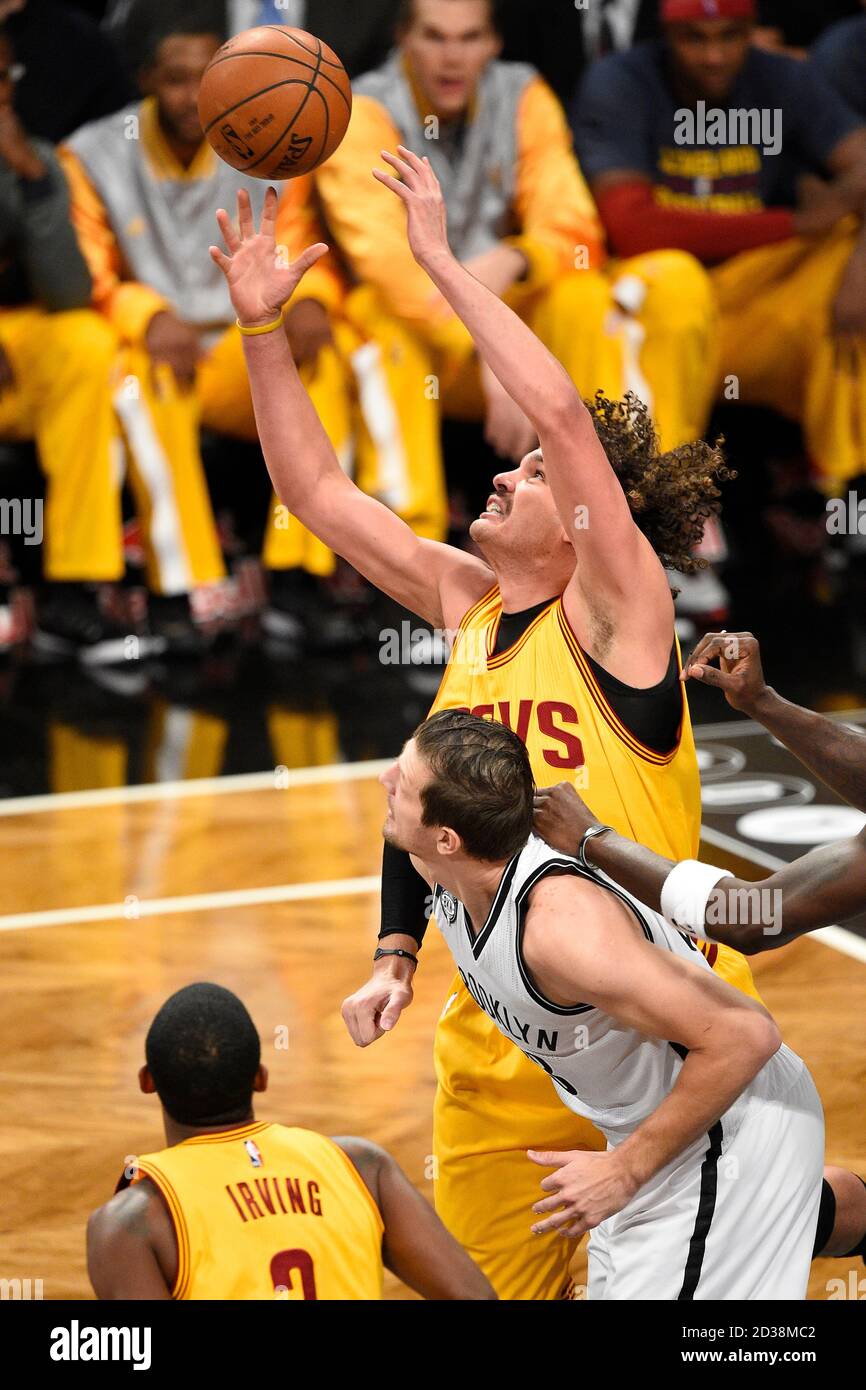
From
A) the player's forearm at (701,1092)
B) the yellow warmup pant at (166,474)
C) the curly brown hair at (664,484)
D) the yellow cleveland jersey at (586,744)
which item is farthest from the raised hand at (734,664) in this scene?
the yellow warmup pant at (166,474)

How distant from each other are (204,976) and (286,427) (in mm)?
2163

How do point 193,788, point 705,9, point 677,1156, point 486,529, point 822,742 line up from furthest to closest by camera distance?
point 705,9 < point 193,788 < point 486,529 < point 822,742 < point 677,1156

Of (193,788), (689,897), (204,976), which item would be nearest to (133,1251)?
(689,897)

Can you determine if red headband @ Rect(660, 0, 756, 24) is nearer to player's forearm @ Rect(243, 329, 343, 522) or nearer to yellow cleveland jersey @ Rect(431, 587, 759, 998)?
player's forearm @ Rect(243, 329, 343, 522)

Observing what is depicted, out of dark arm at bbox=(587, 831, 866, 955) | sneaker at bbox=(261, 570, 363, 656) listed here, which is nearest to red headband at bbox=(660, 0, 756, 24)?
sneaker at bbox=(261, 570, 363, 656)

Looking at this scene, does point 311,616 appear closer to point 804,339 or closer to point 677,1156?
point 804,339

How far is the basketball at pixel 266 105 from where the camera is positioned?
402 cm

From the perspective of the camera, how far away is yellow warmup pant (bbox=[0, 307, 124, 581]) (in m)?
8.50

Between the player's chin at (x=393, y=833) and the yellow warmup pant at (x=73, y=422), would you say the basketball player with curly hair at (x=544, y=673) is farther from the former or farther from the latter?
the yellow warmup pant at (x=73, y=422)

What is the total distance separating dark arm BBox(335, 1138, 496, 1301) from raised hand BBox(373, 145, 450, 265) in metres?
1.44

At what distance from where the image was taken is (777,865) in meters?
5.70

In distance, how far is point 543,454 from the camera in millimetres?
2984

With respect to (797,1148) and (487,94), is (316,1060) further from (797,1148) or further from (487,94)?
(487,94)

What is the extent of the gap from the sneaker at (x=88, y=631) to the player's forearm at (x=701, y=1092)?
6.25 metres
